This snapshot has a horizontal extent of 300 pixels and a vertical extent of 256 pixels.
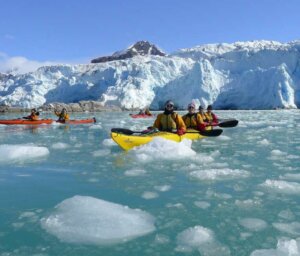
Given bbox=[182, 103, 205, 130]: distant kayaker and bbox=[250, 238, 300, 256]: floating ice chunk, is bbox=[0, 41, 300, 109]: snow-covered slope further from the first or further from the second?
bbox=[250, 238, 300, 256]: floating ice chunk

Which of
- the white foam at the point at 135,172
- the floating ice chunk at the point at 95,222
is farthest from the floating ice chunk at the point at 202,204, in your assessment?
the white foam at the point at 135,172

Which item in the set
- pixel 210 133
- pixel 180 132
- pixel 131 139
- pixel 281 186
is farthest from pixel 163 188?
pixel 210 133

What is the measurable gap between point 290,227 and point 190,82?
169ft

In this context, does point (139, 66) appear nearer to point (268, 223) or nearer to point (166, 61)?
point (166, 61)

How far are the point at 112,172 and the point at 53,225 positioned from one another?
2.70 meters

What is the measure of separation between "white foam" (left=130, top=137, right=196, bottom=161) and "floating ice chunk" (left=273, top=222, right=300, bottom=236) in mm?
3847

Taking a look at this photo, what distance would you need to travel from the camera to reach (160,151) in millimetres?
7449

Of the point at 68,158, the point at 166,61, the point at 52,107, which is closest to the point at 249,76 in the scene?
the point at 166,61

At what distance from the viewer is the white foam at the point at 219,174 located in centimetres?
551

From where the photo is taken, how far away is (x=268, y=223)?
3.52 m

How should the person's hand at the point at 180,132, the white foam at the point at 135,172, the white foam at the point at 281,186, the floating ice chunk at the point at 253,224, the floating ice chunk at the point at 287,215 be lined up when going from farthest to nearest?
1. the person's hand at the point at 180,132
2. the white foam at the point at 135,172
3. the white foam at the point at 281,186
4. the floating ice chunk at the point at 287,215
5. the floating ice chunk at the point at 253,224

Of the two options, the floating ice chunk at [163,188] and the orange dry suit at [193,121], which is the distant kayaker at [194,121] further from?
the floating ice chunk at [163,188]

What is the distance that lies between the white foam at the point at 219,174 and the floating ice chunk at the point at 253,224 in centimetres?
178

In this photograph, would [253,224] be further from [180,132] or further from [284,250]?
[180,132]
